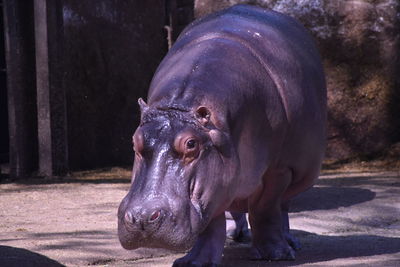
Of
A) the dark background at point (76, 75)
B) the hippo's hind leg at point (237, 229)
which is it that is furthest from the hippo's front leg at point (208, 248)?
the dark background at point (76, 75)

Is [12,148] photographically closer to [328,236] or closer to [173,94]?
[328,236]

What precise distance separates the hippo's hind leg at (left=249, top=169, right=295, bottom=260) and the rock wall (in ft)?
13.7

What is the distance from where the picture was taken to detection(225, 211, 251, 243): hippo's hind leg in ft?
15.1

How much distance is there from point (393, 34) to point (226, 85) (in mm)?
4800

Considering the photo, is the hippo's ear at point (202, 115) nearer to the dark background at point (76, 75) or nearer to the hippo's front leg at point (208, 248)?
the hippo's front leg at point (208, 248)

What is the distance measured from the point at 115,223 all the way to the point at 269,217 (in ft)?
4.35

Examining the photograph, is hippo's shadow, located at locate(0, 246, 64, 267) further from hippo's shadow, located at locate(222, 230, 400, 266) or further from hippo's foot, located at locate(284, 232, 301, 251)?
hippo's foot, located at locate(284, 232, 301, 251)

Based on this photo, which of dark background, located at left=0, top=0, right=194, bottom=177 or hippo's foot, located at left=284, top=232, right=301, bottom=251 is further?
dark background, located at left=0, top=0, right=194, bottom=177

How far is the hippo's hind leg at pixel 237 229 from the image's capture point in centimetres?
461

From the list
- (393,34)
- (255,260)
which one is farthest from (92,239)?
(393,34)

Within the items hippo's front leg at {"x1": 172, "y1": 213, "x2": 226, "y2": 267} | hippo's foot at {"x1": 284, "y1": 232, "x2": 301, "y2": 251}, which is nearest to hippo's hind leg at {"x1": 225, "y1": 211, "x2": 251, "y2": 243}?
hippo's foot at {"x1": 284, "y1": 232, "x2": 301, "y2": 251}

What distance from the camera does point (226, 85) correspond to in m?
3.54

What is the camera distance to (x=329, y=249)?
4199mm

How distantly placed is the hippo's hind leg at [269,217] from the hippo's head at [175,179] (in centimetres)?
58
